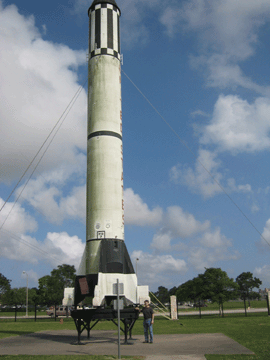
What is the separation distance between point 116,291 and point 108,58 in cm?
1403

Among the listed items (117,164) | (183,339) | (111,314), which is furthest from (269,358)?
(117,164)

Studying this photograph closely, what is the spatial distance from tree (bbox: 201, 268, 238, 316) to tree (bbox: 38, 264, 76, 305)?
17118 mm

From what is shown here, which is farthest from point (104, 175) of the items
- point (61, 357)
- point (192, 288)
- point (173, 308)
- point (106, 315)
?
point (192, 288)

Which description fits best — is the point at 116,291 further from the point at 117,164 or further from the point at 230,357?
the point at 117,164

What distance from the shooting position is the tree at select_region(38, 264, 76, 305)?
1561 inches

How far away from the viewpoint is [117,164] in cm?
1817

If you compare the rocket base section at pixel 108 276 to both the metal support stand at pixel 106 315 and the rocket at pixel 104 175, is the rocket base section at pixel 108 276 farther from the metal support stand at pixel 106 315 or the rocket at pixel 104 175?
the metal support stand at pixel 106 315

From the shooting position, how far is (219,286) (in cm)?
3300

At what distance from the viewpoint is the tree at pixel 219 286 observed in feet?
107

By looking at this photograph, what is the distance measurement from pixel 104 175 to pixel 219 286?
21159 millimetres

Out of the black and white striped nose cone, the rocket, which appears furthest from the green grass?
the black and white striped nose cone

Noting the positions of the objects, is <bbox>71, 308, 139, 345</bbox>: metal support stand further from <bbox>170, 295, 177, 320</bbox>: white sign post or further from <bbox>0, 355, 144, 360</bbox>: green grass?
<bbox>170, 295, 177, 320</bbox>: white sign post

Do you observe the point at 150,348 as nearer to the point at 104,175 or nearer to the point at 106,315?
the point at 106,315

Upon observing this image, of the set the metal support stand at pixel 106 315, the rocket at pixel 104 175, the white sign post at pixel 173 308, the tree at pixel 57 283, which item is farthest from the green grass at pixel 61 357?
the tree at pixel 57 283
